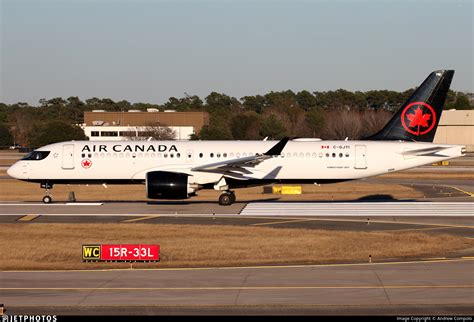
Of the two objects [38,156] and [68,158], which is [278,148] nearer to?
[68,158]

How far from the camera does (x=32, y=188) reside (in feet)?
212

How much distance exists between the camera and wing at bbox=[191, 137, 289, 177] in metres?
45.9

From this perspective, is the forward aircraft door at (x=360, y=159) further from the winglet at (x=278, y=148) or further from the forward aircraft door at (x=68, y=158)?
the forward aircraft door at (x=68, y=158)

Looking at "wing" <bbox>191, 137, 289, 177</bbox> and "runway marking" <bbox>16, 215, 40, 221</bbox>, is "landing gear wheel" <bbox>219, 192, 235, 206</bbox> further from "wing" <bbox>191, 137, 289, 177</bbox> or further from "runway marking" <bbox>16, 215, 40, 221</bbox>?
"runway marking" <bbox>16, 215, 40, 221</bbox>

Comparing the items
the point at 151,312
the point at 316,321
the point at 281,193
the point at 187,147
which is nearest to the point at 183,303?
the point at 151,312

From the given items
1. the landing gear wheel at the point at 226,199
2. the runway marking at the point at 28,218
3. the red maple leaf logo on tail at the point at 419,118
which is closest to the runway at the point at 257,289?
the runway marking at the point at 28,218

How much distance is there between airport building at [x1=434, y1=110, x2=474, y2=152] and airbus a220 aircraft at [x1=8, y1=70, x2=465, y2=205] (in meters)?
101

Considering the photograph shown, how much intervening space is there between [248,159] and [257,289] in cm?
2338

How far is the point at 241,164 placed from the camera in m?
46.4

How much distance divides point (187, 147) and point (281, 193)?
1249cm

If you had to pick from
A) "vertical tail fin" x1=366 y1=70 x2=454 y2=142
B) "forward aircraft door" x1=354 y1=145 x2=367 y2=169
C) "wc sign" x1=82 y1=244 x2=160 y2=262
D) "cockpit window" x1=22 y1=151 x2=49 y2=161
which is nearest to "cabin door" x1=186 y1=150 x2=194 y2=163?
"cockpit window" x1=22 y1=151 x2=49 y2=161

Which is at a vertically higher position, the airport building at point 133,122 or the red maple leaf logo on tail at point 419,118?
the red maple leaf logo on tail at point 419,118

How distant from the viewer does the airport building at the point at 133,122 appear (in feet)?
477

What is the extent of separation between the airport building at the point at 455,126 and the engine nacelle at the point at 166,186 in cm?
11022
